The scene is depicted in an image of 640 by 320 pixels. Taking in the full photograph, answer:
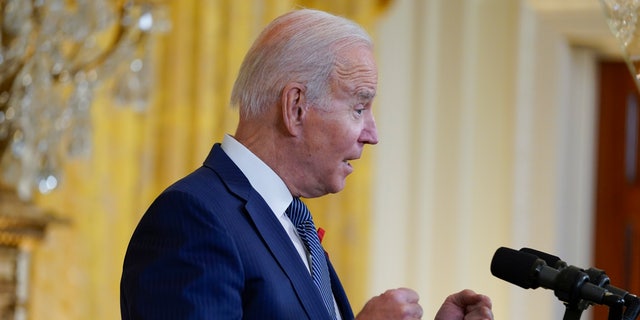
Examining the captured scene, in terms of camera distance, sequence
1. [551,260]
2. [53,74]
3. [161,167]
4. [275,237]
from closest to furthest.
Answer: [551,260]
[275,237]
[53,74]
[161,167]

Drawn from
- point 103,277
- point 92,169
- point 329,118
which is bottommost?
point 103,277

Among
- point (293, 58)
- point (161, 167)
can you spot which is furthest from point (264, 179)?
point (161, 167)

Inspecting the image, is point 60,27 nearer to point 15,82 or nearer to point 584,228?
point 15,82

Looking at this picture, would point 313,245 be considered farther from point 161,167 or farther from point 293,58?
point 161,167

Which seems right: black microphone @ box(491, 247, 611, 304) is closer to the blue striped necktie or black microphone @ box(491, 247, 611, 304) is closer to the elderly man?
the elderly man

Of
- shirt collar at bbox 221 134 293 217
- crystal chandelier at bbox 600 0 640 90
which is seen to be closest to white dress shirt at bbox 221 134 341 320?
shirt collar at bbox 221 134 293 217

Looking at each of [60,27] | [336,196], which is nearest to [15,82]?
[60,27]

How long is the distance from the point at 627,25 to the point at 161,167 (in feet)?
10.7

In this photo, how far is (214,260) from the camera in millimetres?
2215

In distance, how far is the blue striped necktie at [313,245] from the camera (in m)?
2.47

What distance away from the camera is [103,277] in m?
5.16

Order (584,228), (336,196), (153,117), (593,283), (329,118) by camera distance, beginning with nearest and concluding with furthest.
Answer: (593,283) < (329,118) < (153,117) < (336,196) < (584,228)

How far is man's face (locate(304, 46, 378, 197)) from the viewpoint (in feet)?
8.17

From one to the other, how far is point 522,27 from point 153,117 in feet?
6.69
